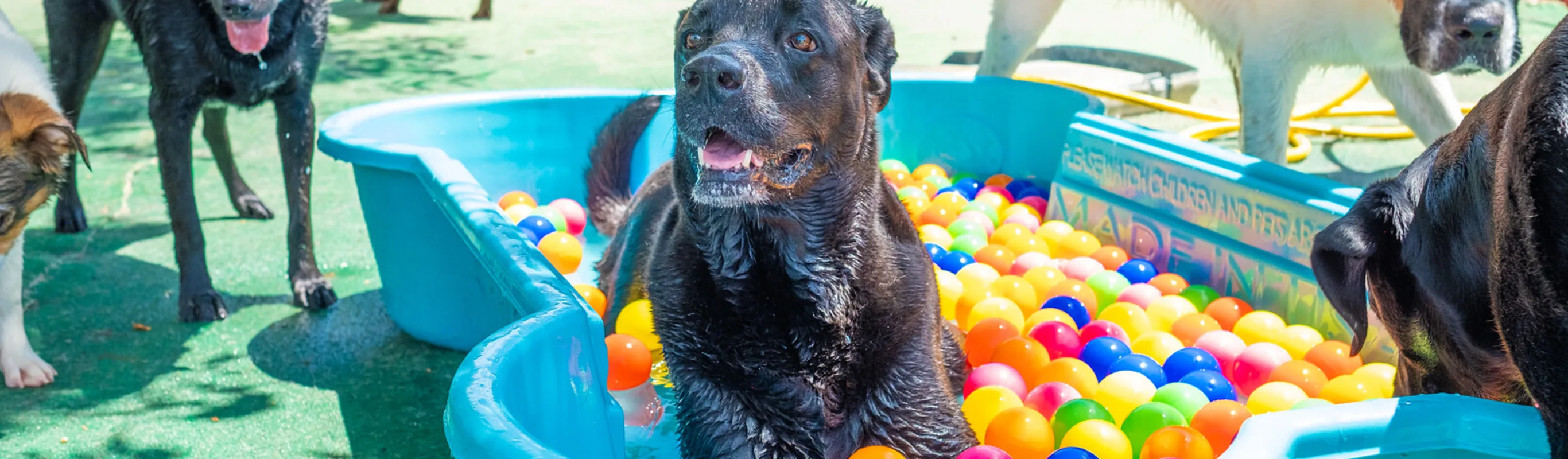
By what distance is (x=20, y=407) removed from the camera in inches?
121

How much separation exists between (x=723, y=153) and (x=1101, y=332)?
159 centimetres

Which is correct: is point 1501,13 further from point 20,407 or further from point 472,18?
point 472,18

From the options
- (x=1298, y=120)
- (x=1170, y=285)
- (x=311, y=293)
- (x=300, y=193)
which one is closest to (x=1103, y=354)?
(x=1170, y=285)

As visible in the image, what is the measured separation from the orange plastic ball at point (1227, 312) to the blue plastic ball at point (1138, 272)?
0.35 meters

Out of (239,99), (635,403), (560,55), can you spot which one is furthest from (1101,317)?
(560,55)

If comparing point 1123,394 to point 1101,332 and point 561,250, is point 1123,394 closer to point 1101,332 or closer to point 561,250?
point 1101,332

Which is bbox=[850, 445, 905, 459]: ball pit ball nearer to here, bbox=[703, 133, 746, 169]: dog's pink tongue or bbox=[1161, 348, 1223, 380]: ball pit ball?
bbox=[703, 133, 746, 169]: dog's pink tongue

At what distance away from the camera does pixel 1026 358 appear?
3113mm

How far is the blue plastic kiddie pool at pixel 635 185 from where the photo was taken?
5.98ft

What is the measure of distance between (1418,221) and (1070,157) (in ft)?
7.37

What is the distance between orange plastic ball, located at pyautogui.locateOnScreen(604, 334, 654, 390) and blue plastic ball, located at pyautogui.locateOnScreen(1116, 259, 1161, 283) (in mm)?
1700

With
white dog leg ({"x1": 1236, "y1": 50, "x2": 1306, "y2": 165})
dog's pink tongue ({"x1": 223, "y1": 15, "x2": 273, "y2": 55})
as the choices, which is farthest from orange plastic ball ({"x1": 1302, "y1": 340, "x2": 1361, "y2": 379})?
dog's pink tongue ({"x1": 223, "y1": 15, "x2": 273, "y2": 55})

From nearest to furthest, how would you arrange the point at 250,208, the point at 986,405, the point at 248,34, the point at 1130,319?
the point at 986,405 → the point at 1130,319 → the point at 248,34 → the point at 250,208

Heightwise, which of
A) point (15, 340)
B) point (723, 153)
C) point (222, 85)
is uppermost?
point (723, 153)
